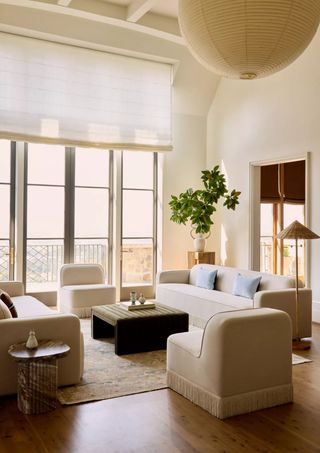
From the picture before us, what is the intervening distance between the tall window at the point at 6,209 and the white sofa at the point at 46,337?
3872mm

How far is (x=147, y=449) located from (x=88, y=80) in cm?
637

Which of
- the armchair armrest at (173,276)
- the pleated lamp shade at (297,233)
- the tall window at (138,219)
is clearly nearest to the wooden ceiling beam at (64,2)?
the tall window at (138,219)

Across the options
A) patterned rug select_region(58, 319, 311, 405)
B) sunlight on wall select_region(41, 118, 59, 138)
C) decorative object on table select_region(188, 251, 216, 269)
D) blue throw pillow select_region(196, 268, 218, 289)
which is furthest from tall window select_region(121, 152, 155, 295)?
patterned rug select_region(58, 319, 311, 405)

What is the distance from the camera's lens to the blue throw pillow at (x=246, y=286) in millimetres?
6074

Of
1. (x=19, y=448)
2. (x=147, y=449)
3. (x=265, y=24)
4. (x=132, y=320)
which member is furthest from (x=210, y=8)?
(x=132, y=320)

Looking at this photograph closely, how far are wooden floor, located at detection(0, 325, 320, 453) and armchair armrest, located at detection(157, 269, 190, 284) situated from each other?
367 centimetres

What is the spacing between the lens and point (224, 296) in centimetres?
625

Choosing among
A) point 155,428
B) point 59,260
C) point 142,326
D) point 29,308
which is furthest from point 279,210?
point 155,428

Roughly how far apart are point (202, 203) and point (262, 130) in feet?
5.19

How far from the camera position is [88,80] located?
25.8 feet

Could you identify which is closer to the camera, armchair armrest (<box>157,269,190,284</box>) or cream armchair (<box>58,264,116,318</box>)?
cream armchair (<box>58,264,116,318</box>)

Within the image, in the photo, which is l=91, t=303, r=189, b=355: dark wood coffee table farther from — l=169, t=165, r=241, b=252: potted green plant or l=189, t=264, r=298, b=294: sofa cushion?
l=169, t=165, r=241, b=252: potted green plant

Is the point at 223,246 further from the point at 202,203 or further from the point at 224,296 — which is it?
the point at 224,296

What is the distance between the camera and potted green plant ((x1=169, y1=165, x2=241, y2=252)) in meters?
8.16
